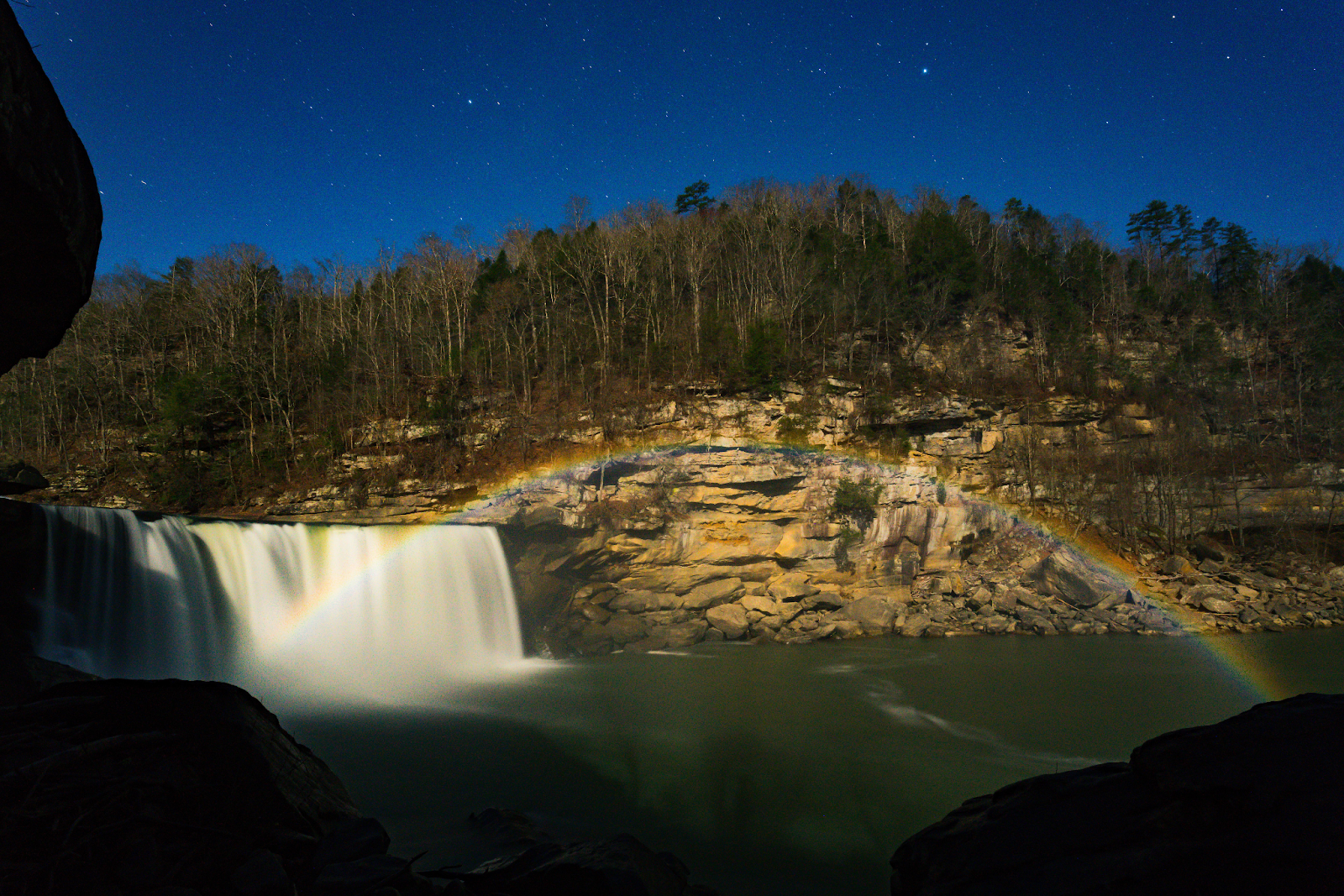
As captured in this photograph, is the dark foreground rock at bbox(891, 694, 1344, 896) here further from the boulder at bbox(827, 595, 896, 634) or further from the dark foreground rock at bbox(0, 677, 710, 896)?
the boulder at bbox(827, 595, 896, 634)

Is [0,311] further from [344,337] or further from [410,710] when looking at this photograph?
[344,337]

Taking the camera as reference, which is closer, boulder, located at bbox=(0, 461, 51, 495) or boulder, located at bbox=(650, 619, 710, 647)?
boulder, located at bbox=(0, 461, 51, 495)

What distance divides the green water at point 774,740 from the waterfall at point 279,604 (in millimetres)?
2794

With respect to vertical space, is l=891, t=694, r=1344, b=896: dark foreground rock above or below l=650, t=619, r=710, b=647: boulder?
above

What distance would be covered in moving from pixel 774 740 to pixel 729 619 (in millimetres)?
10443

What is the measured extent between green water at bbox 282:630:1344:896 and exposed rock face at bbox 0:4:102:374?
526 cm

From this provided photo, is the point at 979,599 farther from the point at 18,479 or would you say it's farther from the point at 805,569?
the point at 18,479

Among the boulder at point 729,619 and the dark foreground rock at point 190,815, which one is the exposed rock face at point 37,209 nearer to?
the dark foreground rock at point 190,815

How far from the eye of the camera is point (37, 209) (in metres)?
3.16

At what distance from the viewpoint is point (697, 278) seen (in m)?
38.2

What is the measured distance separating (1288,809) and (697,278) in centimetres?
3746

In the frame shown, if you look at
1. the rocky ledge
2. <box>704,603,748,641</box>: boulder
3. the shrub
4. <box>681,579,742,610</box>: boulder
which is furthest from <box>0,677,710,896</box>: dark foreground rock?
the shrub

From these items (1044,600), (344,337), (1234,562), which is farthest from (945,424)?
(344,337)

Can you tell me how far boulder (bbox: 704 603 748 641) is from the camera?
22266 mm
